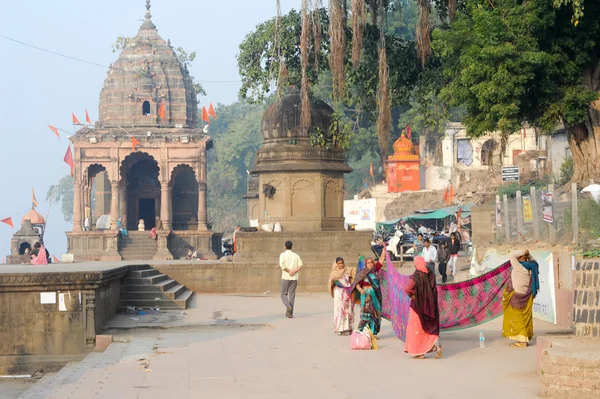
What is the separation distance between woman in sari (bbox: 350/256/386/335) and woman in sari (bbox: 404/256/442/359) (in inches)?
67.4

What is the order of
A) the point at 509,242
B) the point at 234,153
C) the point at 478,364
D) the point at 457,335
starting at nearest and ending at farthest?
1. the point at 478,364
2. the point at 457,335
3. the point at 509,242
4. the point at 234,153

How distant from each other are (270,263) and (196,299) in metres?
2.52

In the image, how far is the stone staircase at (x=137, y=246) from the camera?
47750 millimetres

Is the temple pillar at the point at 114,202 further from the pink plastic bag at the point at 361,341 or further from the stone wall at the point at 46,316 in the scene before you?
the pink plastic bag at the point at 361,341

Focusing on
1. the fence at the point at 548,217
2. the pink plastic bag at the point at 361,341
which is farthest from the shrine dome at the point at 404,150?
the pink plastic bag at the point at 361,341

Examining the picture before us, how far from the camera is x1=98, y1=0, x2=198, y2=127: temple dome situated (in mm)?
55906

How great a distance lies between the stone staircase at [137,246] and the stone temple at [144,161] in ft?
0.16

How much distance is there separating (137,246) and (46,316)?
33.0m

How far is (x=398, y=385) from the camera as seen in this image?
10.1 metres

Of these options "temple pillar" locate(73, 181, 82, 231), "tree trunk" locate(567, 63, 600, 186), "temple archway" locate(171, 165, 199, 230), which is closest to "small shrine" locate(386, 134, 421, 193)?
"temple archway" locate(171, 165, 199, 230)

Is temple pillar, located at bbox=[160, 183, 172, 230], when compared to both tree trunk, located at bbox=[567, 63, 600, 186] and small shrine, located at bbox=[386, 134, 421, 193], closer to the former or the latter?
small shrine, located at bbox=[386, 134, 421, 193]

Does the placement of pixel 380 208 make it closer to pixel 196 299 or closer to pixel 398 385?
pixel 196 299

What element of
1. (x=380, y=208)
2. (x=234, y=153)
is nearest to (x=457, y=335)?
(x=380, y=208)

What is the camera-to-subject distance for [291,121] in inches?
1045
